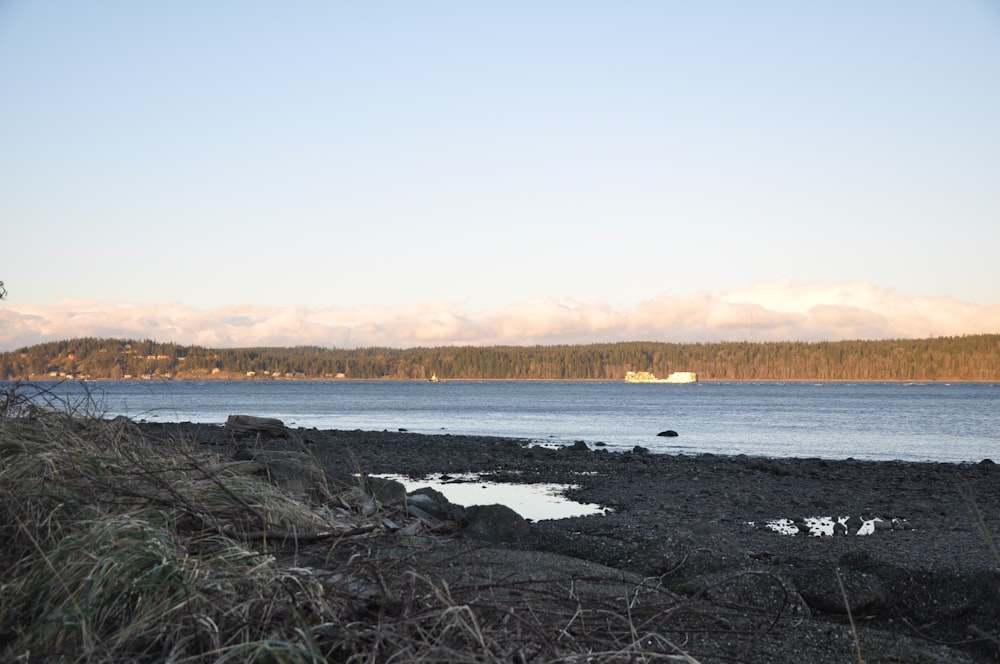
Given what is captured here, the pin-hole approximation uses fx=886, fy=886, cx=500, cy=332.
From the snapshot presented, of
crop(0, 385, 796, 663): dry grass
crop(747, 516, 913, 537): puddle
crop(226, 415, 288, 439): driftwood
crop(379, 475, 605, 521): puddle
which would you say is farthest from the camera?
crop(226, 415, 288, 439): driftwood

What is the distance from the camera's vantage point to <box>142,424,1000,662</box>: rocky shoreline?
483 cm

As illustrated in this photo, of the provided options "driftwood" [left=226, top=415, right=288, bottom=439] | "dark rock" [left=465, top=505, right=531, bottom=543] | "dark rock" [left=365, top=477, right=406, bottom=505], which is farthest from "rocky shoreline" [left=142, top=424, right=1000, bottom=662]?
"driftwood" [left=226, top=415, right=288, bottom=439]

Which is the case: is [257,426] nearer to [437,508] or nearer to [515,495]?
[515,495]

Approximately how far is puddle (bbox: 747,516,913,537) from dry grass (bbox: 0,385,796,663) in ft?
29.2

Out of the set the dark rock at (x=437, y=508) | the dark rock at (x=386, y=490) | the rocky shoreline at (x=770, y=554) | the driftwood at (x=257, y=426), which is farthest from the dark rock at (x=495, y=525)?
the driftwood at (x=257, y=426)

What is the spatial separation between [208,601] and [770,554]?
7442 millimetres

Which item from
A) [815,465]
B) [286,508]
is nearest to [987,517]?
[815,465]

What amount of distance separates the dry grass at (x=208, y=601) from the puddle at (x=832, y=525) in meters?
8.90

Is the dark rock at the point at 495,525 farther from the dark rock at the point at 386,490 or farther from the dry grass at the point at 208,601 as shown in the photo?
the dry grass at the point at 208,601

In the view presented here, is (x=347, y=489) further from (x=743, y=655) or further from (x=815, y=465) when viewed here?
(x=815, y=465)

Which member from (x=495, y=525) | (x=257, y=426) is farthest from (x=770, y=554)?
(x=257, y=426)

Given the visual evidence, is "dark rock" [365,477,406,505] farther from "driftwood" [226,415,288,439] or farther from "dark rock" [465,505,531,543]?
"driftwood" [226,415,288,439]

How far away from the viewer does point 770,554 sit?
921 cm

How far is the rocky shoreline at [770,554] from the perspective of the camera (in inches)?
190
